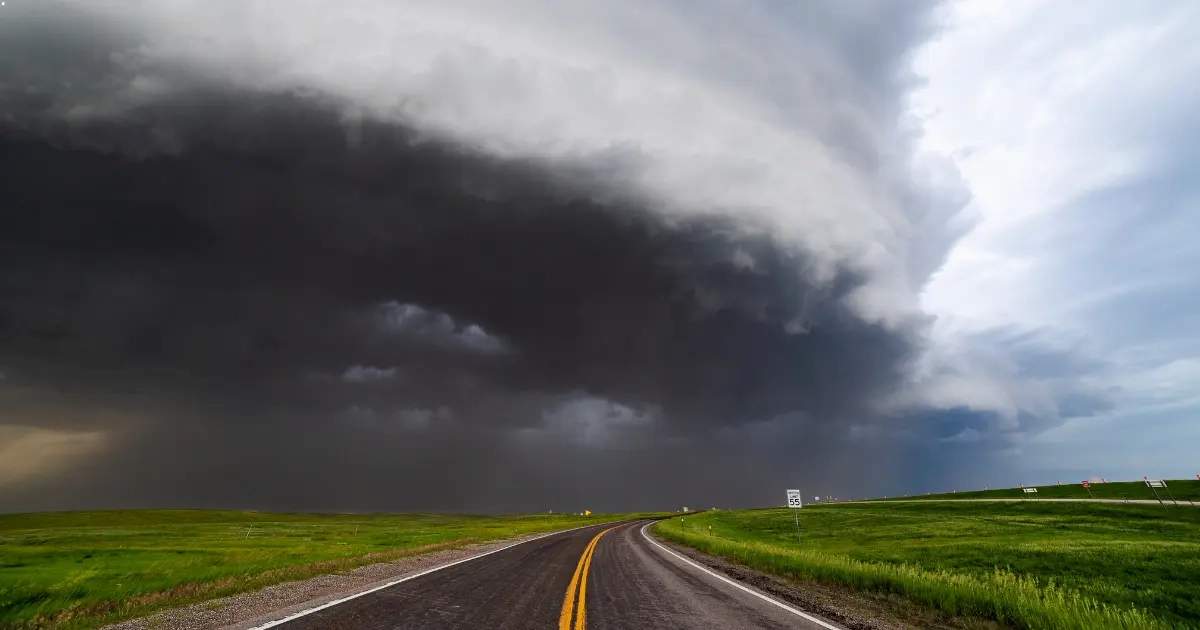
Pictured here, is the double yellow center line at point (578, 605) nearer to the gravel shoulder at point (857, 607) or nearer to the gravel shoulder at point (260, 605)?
the gravel shoulder at point (857, 607)

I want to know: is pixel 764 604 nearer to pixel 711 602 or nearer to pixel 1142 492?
pixel 711 602

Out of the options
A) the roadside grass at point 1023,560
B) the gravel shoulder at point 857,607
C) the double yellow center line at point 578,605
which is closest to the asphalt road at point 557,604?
the double yellow center line at point 578,605

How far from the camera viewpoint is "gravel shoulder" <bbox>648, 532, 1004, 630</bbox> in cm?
924

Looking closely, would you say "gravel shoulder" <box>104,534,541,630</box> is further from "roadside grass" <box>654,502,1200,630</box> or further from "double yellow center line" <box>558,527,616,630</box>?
"roadside grass" <box>654,502,1200,630</box>

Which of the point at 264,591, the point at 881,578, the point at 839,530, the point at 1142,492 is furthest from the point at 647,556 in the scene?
the point at 1142,492

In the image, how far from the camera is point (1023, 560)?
23109 millimetres

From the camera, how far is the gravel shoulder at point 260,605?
829cm

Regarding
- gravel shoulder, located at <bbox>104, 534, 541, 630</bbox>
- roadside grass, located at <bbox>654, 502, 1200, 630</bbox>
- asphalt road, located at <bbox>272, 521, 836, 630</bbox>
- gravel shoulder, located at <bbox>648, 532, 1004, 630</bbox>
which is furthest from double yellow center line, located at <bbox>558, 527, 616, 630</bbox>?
roadside grass, located at <bbox>654, 502, 1200, 630</bbox>

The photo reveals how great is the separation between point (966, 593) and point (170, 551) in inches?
2126

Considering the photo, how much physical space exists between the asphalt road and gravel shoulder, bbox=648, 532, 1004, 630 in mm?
743

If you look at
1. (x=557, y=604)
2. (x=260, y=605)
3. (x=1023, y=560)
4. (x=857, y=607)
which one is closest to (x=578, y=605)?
(x=557, y=604)

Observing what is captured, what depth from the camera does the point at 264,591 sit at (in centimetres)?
1176

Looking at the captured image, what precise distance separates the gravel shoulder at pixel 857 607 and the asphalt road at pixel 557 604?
0.74 meters

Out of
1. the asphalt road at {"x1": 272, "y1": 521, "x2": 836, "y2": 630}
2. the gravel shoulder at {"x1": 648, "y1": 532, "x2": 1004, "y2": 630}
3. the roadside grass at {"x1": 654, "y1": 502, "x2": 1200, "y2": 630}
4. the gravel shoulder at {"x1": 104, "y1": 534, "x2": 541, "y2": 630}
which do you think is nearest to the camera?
the gravel shoulder at {"x1": 104, "y1": 534, "x2": 541, "y2": 630}
